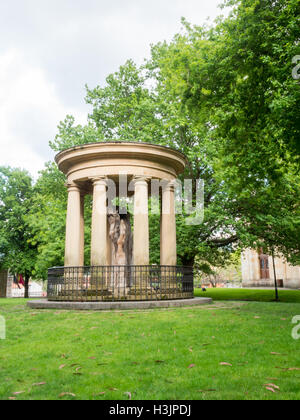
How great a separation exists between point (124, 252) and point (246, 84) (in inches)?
331

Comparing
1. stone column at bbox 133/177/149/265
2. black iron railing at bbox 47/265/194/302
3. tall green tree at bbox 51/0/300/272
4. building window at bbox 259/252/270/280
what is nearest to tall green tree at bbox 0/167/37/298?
tall green tree at bbox 51/0/300/272

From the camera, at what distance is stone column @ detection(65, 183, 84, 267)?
14306mm

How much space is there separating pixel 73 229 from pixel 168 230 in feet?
12.9

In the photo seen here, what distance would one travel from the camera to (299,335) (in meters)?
7.10

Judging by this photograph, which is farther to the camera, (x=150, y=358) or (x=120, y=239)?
(x=120, y=239)

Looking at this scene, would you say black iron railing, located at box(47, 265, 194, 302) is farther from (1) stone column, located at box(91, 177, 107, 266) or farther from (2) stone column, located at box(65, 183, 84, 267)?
(2) stone column, located at box(65, 183, 84, 267)

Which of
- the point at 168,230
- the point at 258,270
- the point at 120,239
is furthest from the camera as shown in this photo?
the point at 258,270

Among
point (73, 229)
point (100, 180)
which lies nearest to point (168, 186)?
point (100, 180)

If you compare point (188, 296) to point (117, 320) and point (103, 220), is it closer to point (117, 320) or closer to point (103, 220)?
point (103, 220)

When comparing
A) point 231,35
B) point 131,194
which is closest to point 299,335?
point 231,35

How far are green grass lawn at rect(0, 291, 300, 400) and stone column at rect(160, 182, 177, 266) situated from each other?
18.1 feet

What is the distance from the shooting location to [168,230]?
15070mm

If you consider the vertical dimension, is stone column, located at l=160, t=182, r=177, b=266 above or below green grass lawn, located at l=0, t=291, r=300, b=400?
above

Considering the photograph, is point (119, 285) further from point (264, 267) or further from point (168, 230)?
point (264, 267)
